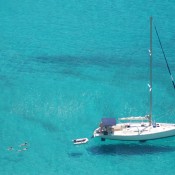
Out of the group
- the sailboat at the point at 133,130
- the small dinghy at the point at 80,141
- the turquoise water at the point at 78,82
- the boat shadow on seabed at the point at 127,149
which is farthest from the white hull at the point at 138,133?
the small dinghy at the point at 80,141

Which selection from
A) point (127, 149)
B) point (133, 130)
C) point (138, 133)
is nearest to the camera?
point (127, 149)

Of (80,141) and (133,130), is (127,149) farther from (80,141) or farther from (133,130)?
(80,141)

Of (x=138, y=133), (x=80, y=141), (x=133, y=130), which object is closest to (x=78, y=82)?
(x=80, y=141)

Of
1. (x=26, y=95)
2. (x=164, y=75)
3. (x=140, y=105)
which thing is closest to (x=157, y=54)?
(x=164, y=75)

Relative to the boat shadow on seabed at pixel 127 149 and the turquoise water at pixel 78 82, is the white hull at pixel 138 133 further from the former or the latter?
the turquoise water at pixel 78 82

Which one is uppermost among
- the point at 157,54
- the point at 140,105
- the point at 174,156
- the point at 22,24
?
the point at 22,24

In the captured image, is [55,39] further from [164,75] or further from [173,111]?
[173,111]

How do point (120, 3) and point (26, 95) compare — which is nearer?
point (26, 95)
